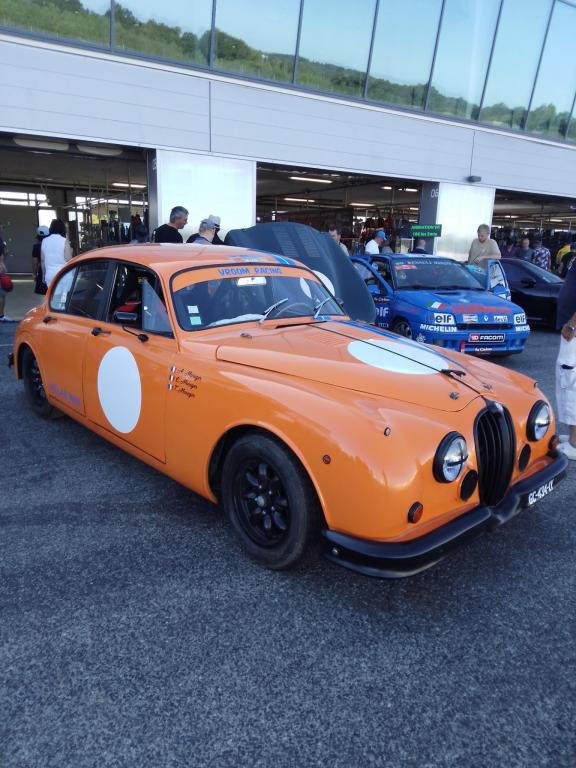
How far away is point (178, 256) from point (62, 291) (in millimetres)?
1417

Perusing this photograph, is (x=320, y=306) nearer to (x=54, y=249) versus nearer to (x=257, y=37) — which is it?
(x=54, y=249)

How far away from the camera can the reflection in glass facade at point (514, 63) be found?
52.2 ft

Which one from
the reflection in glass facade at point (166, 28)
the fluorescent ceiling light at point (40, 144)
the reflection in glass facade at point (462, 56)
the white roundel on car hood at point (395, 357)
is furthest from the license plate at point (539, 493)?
the reflection in glass facade at point (462, 56)

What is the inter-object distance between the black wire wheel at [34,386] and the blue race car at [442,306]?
486 centimetres

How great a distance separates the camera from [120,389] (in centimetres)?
367

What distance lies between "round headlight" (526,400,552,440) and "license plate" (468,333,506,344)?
15.1 feet

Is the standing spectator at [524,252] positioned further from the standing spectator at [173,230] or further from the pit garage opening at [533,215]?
the standing spectator at [173,230]

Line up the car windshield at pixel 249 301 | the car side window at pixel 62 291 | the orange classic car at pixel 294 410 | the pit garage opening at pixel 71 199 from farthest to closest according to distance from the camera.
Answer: the pit garage opening at pixel 71 199, the car side window at pixel 62 291, the car windshield at pixel 249 301, the orange classic car at pixel 294 410

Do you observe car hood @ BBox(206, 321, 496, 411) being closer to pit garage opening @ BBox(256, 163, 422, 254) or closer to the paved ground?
the paved ground

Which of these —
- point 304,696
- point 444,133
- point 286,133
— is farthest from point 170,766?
point 444,133

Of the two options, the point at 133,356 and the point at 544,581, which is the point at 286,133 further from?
the point at 544,581

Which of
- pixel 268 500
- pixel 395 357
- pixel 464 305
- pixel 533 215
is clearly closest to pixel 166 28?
pixel 464 305

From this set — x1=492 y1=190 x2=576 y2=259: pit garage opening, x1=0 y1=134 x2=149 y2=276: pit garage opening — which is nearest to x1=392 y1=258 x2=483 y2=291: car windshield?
x1=0 y1=134 x2=149 y2=276: pit garage opening

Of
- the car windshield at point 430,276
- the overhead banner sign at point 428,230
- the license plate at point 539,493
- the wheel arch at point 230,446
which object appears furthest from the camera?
the overhead banner sign at point 428,230
